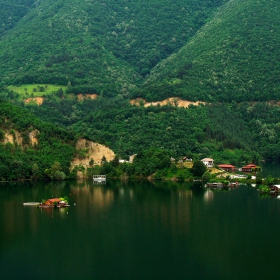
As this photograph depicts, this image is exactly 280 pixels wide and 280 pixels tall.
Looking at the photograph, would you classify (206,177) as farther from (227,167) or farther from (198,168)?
(227,167)

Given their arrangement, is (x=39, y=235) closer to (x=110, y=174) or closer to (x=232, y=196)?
(x=232, y=196)

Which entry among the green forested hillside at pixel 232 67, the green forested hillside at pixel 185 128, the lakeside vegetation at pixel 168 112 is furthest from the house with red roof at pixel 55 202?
the green forested hillside at pixel 232 67

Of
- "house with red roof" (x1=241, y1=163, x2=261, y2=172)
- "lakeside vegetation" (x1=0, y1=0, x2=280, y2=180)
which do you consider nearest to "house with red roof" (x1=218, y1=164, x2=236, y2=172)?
"house with red roof" (x1=241, y1=163, x2=261, y2=172)

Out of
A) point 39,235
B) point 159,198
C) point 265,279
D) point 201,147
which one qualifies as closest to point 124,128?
point 201,147

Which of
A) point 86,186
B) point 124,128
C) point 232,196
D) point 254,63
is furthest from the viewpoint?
point 254,63

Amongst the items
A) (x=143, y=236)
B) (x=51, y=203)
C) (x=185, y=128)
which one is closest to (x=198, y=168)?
(x=185, y=128)
